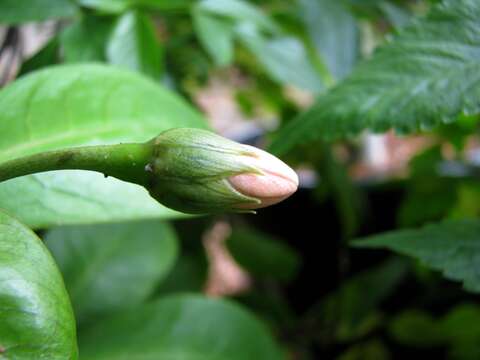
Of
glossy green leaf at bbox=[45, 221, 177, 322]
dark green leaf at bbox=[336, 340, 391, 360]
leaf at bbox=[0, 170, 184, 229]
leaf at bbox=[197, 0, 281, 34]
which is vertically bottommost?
dark green leaf at bbox=[336, 340, 391, 360]

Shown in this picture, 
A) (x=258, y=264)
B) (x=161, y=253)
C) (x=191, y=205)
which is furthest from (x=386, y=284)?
(x=191, y=205)

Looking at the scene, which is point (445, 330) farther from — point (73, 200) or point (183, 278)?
point (73, 200)

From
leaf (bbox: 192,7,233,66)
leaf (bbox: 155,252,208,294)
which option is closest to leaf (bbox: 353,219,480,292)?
leaf (bbox: 192,7,233,66)

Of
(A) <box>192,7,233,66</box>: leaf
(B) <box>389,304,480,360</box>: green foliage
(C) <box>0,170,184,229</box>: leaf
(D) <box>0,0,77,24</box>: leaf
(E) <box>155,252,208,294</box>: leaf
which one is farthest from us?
(E) <box>155,252,208,294</box>: leaf

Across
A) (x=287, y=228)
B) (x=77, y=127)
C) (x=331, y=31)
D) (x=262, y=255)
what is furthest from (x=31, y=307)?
(x=287, y=228)

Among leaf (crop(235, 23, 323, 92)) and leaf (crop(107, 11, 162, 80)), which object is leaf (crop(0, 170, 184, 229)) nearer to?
leaf (crop(107, 11, 162, 80))

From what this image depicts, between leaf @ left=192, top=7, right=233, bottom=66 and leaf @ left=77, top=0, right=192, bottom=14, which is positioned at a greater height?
leaf @ left=77, top=0, right=192, bottom=14
